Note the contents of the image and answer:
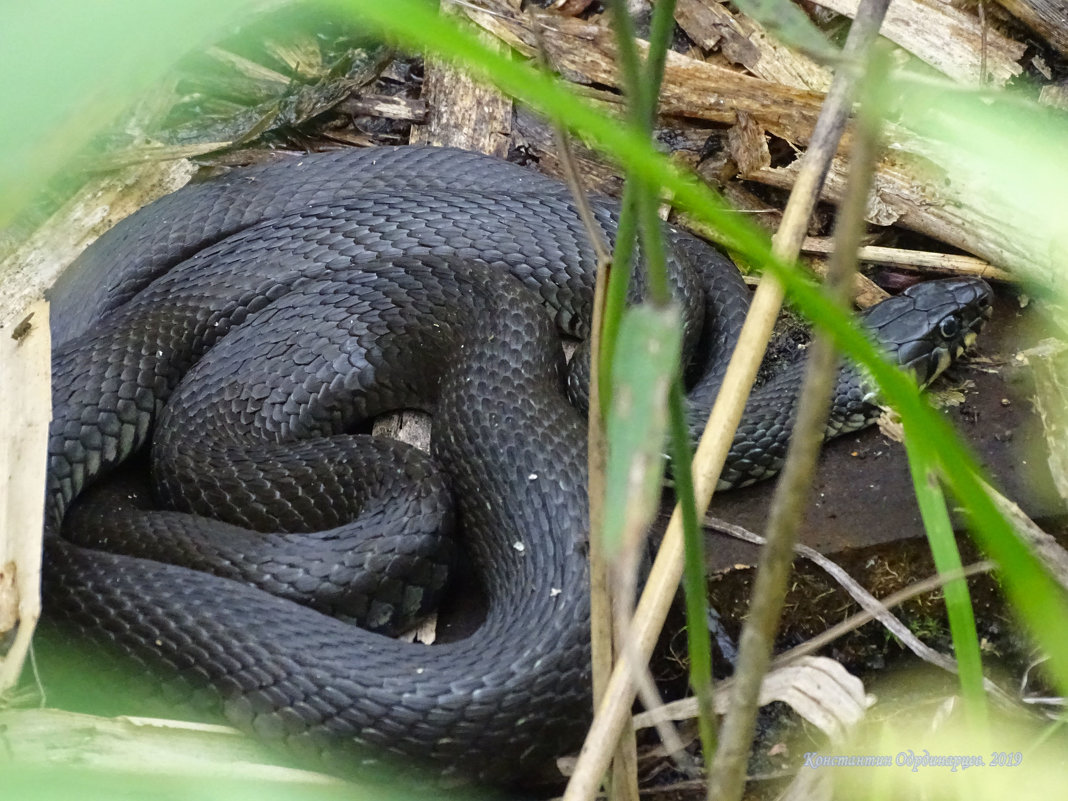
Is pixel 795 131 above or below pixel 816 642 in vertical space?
above

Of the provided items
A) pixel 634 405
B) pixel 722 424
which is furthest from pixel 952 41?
pixel 634 405

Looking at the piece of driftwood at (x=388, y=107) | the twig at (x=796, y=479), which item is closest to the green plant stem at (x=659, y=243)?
the twig at (x=796, y=479)

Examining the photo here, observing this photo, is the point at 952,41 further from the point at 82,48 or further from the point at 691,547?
the point at 82,48

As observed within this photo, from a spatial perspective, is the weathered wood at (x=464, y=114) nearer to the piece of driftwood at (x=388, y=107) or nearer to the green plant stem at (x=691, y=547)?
the piece of driftwood at (x=388, y=107)

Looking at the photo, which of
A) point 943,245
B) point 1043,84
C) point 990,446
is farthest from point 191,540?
point 1043,84

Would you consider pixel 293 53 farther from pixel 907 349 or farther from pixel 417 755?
pixel 417 755
